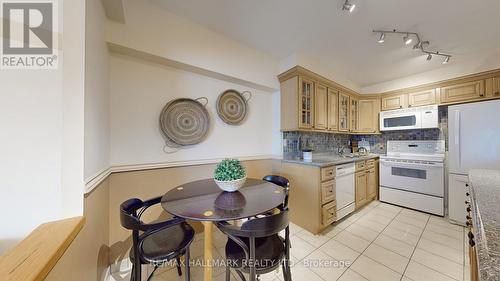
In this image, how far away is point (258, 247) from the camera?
1.12 metres

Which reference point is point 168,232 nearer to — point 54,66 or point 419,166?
point 54,66

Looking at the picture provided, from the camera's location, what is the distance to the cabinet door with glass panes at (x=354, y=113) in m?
3.37

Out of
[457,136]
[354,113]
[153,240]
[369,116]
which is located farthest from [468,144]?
[153,240]

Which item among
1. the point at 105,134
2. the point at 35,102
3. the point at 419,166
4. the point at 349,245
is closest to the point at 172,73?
the point at 105,134

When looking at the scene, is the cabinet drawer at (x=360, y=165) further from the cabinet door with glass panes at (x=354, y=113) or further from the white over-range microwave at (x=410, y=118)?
the white over-range microwave at (x=410, y=118)

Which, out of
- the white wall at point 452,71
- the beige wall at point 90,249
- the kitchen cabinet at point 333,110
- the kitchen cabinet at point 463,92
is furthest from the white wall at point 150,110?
the kitchen cabinet at point 463,92

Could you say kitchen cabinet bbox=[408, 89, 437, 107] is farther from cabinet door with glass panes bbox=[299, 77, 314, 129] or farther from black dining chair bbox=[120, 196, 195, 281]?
black dining chair bbox=[120, 196, 195, 281]

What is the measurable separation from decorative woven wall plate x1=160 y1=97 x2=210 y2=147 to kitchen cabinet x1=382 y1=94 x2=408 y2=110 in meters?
3.57

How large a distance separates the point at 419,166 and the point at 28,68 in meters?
4.39

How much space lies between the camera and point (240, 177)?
1.33 metres

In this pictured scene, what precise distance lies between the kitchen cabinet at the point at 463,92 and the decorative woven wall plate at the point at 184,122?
3788 mm

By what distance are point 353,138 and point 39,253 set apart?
4665 mm

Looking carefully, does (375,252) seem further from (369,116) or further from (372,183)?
(369,116)

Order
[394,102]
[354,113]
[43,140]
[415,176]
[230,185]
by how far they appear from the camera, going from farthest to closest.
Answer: [354,113] → [394,102] → [415,176] → [230,185] → [43,140]
